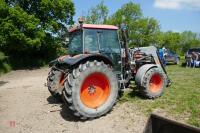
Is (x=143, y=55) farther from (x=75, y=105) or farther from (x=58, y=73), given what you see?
(x=75, y=105)

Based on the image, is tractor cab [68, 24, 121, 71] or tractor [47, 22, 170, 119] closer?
tractor [47, 22, 170, 119]

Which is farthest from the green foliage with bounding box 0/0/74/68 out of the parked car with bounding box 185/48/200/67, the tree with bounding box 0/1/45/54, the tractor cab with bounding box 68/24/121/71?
the tractor cab with bounding box 68/24/121/71

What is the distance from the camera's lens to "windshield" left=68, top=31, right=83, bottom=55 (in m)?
8.75

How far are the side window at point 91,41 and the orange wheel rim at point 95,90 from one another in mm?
913

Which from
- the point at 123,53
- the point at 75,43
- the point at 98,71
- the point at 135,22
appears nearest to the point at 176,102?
the point at 123,53

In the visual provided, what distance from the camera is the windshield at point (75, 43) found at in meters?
8.75

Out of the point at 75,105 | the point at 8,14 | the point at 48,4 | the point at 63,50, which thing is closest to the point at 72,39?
the point at 75,105

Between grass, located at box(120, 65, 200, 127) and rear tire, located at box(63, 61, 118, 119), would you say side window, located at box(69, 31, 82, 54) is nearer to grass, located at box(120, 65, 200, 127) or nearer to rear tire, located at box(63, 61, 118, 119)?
rear tire, located at box(63, 61, 118, 119)

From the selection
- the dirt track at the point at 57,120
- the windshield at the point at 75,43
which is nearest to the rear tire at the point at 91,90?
the dirt track at the point at 57,120

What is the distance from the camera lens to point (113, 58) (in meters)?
9.12

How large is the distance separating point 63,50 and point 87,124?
21.2m

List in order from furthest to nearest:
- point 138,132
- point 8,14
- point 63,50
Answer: point 63,50 → point 8,14 → point 138,132

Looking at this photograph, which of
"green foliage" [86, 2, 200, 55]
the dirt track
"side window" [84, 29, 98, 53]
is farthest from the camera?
"green foliage" [86, 2, 200, 55]

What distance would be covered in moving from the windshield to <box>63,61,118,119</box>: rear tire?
1.05m
